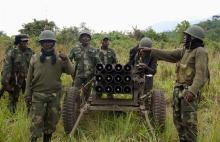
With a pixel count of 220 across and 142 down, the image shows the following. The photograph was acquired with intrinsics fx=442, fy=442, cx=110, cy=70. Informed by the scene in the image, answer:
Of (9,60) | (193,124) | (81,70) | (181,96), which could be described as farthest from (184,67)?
(9,60)

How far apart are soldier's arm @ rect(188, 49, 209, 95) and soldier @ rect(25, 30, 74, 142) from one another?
1938 mm

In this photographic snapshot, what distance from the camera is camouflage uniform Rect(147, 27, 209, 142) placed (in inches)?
229

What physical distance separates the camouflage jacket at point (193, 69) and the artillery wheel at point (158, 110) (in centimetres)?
119

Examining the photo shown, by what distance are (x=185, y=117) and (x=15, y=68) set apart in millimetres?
4101

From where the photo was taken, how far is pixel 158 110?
732 cm

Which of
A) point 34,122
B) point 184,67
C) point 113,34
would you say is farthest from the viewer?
point 113,34

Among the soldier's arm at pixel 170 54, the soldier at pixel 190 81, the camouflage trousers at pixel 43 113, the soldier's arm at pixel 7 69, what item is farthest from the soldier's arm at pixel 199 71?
the soldier's arm at pixel 7 69

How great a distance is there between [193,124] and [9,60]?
4.20 metres

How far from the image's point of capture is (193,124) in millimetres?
6047

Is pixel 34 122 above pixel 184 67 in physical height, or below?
below

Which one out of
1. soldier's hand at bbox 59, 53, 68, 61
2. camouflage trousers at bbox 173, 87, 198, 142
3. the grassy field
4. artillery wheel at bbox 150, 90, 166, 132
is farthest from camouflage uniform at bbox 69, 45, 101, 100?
camouflage trousers at bbox 173, 87, 198, 142

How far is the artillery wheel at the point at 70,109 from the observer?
23.5 ft

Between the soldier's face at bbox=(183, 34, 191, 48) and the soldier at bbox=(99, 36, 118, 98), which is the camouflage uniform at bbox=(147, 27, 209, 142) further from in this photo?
the soldier at bbox=(99, 36, 118, 98)

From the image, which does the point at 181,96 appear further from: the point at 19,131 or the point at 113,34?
the point at 113,34
